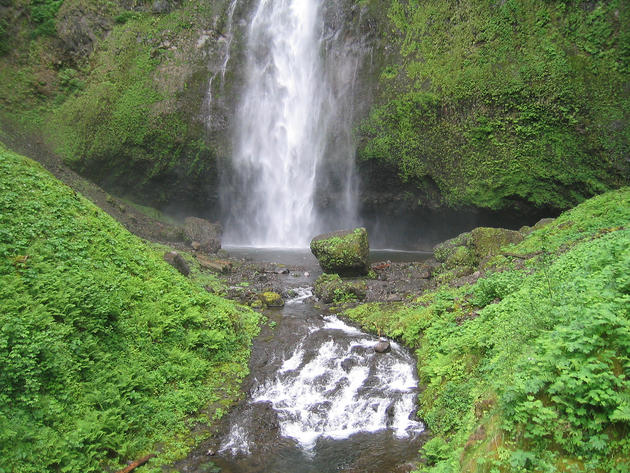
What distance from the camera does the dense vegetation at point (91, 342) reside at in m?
4.77

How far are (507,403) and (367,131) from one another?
65.2 ft

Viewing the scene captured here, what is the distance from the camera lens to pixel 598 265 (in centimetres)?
525

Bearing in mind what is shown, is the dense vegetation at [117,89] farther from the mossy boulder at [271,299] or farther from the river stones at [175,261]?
the mossy boulder at [271,299]

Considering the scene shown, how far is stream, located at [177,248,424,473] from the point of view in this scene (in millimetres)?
5504

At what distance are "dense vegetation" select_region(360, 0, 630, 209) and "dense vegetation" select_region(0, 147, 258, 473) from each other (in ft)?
48.9

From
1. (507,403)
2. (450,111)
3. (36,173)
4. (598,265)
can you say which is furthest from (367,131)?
(507,403)

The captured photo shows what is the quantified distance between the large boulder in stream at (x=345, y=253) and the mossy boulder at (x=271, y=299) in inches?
141

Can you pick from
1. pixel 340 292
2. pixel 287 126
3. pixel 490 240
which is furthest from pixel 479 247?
pixel 287 126

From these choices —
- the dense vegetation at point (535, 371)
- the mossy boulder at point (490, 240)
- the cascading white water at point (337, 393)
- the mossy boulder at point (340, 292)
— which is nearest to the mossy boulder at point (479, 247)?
the mossy boulder at point (490, 240)

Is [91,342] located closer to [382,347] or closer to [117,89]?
[382,347]

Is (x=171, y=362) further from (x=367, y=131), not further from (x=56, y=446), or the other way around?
(x=367, y=131)

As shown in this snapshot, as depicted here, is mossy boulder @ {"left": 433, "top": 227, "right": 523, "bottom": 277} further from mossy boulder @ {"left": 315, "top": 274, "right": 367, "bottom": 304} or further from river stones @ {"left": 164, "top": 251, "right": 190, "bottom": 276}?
river stones @ {"left": 164, "top": 251, "right": 190, "bottom": 276}

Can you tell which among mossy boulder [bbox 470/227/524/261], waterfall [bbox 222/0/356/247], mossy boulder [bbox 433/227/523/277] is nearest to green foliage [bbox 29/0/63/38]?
waterfall [bbox 222/0/356/247]

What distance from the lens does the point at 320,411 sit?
6.67 metres
